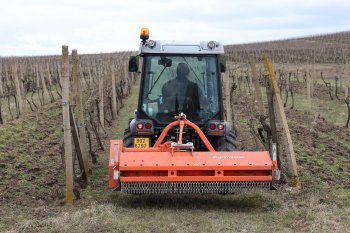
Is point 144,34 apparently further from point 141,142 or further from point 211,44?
point 141,142

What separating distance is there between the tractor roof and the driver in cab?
0.27m

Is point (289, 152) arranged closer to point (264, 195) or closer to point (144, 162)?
point (264, 195)

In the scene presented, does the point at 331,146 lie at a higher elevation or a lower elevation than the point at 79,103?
lower

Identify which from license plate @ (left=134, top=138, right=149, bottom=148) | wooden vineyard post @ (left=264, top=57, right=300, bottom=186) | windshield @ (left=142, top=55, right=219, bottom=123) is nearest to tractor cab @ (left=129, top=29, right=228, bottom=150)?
windshield @ (left=142, top=55, right=219, bottom=123)

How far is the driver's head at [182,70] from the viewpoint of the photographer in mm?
6961

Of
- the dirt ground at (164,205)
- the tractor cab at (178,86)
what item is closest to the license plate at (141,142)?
the tractor cab at (178,86)

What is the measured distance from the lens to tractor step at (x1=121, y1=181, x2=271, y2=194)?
5859mm

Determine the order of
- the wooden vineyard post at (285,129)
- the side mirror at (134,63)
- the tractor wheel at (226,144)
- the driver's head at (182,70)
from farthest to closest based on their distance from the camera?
the wooden vineyard post at (285,129), the driver's head at (182,70), the tractor wheel at (226,144), the side mirror at (134,63)

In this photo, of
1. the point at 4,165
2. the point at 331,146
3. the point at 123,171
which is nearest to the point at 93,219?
the point at 123,171

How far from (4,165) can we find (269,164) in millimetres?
4689

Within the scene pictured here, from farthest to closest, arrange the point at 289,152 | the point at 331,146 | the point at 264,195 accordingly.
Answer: the point at 331,146 → the point at 289,152 → the point at 264,195

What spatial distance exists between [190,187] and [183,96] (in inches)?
60.7

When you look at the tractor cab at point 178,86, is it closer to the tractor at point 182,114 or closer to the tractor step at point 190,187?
the tractor at point 182,114

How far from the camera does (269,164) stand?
19.6 feet
